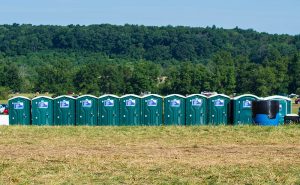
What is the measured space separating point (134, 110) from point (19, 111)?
4499 mm

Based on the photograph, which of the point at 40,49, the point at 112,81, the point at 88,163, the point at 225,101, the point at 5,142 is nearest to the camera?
the point at 88,163

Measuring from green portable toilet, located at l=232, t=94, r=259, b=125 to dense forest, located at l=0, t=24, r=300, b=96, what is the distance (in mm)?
48412

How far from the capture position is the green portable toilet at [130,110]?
Result: 26.7 m

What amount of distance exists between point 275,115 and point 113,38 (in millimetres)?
128659

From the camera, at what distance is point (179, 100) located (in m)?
26.8

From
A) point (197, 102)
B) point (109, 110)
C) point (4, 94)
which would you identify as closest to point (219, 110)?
point (197, 102)

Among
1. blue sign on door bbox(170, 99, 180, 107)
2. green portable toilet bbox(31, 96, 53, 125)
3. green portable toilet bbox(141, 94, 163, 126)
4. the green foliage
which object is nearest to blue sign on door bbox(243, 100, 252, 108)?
blue sign on door bbox(170, 99, 180, 107)

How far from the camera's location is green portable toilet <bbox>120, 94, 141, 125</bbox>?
26.7m

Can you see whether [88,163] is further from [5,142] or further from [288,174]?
[5,142]

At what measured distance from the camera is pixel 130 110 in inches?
1053

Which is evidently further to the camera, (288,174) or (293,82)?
(293,82)

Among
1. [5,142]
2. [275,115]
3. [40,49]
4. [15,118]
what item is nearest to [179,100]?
[275,115]

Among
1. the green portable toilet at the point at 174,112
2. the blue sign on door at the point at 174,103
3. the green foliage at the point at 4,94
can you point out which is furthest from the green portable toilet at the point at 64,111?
→ the green foliage at the point at 4,94

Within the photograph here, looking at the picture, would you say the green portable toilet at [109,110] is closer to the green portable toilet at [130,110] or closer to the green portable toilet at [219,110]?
the green portable toilet at [130,110]
